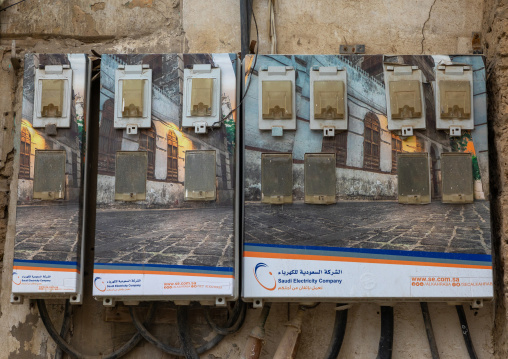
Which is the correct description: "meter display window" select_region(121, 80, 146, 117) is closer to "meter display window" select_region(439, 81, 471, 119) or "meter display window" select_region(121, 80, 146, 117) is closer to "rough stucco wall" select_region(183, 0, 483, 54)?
"rough stucco wall" select_region(183, 0, 483, 54)

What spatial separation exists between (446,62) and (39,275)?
8.42 feet

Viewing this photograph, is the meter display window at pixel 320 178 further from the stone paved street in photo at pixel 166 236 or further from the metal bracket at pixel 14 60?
the metal bracket at pixel 14 60

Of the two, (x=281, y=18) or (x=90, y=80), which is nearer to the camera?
(x=90, y=80)

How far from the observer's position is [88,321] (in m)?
3.95

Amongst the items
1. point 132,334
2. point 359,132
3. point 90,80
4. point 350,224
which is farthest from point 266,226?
point 90,80

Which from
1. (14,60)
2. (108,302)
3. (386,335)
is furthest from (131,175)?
(386,335)

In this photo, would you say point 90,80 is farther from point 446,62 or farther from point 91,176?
point 446,62

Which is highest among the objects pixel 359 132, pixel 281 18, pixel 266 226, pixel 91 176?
pixel 281 18

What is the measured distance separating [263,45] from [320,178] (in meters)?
1.09

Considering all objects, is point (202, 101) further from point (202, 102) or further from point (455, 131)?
point (455, 131)

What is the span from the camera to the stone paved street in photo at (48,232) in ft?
11.9

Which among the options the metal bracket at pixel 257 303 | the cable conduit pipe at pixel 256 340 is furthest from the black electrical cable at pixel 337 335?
the metal bracket at pixel 257 303

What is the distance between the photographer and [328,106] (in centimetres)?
365

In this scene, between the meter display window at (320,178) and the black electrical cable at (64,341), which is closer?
the meter display window at (320,178)
